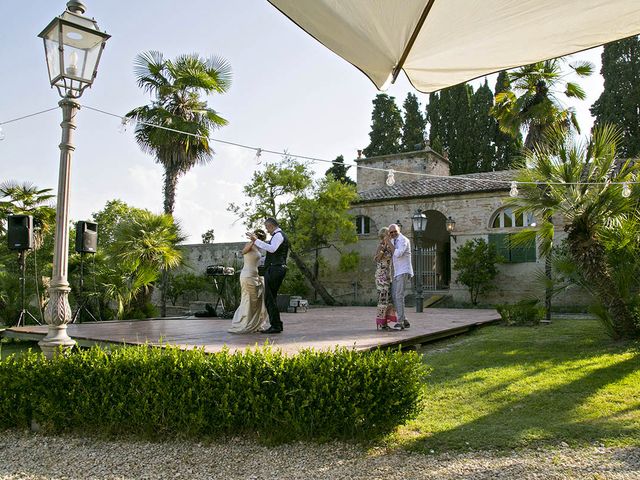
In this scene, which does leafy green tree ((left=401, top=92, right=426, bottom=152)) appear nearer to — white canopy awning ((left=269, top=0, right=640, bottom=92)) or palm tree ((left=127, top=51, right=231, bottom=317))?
palm tree ((left=127, top=51, right=231, bottom=317))

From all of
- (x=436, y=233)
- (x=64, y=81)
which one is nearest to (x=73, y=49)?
(x=64, y=81)

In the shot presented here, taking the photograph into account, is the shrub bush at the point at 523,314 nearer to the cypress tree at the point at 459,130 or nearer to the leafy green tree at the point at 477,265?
the leafy green tree at the point at 477,265

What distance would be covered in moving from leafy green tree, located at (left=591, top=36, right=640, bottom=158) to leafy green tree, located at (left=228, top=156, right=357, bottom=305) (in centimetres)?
1442

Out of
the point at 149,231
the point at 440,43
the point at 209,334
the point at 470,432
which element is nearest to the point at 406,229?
the point at 149,231

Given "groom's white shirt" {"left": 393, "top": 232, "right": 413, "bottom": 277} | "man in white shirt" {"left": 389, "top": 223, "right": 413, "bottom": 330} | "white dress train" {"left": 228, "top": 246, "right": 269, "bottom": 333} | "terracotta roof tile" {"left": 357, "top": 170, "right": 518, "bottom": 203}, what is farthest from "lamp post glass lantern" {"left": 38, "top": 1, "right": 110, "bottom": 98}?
"terracotta roof tile" {"left": 357, "top": 170, "right": 518, "bottom": 203}

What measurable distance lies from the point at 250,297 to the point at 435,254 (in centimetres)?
1693

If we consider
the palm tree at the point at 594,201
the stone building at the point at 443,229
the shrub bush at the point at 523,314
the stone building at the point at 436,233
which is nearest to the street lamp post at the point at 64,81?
the palm tree at the point at 594,201

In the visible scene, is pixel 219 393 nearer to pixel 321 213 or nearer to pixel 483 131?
pixel 321 213

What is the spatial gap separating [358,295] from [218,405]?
60.9ft

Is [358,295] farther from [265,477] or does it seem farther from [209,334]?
[265,477]

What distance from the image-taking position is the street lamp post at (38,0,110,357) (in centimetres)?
452

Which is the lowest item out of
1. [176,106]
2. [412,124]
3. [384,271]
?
[384,271]

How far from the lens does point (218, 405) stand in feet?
13.1

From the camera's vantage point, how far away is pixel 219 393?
404cm
